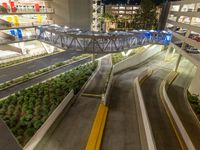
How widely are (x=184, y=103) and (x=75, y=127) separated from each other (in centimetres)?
1807

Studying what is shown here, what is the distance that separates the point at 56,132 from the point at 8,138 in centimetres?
449

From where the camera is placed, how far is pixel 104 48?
28.0 metres

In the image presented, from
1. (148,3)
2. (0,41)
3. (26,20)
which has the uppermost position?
(148,3)

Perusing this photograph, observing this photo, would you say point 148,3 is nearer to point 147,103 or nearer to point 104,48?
point 104,48

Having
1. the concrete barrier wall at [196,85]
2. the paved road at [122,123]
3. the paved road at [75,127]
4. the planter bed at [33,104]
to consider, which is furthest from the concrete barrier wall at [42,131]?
the concrete barrier wall at [196,85]

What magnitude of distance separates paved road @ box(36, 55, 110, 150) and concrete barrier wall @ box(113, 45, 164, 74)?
47.4 feet

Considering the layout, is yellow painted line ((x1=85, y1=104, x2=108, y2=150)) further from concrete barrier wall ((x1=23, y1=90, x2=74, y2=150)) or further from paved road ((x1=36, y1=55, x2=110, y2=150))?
concrete barrier wall ((x1=23, y1=90, x2=74, y2=150))

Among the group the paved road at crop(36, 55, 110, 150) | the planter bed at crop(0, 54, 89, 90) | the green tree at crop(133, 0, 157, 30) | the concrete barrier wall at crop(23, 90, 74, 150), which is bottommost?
the planter bed at crop(0, 54, 89, 90)

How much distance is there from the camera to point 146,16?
193ft

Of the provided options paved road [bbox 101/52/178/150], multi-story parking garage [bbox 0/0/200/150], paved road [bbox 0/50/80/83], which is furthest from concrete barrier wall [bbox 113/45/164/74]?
paved road [bbox 0/50/80/83]

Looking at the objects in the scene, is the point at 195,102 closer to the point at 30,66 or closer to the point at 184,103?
the point at 184,103

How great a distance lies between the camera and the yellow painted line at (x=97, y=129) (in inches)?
515

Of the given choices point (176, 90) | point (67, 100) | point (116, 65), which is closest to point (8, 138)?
point (67, 100)

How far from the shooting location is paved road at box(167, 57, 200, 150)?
1819 cm
